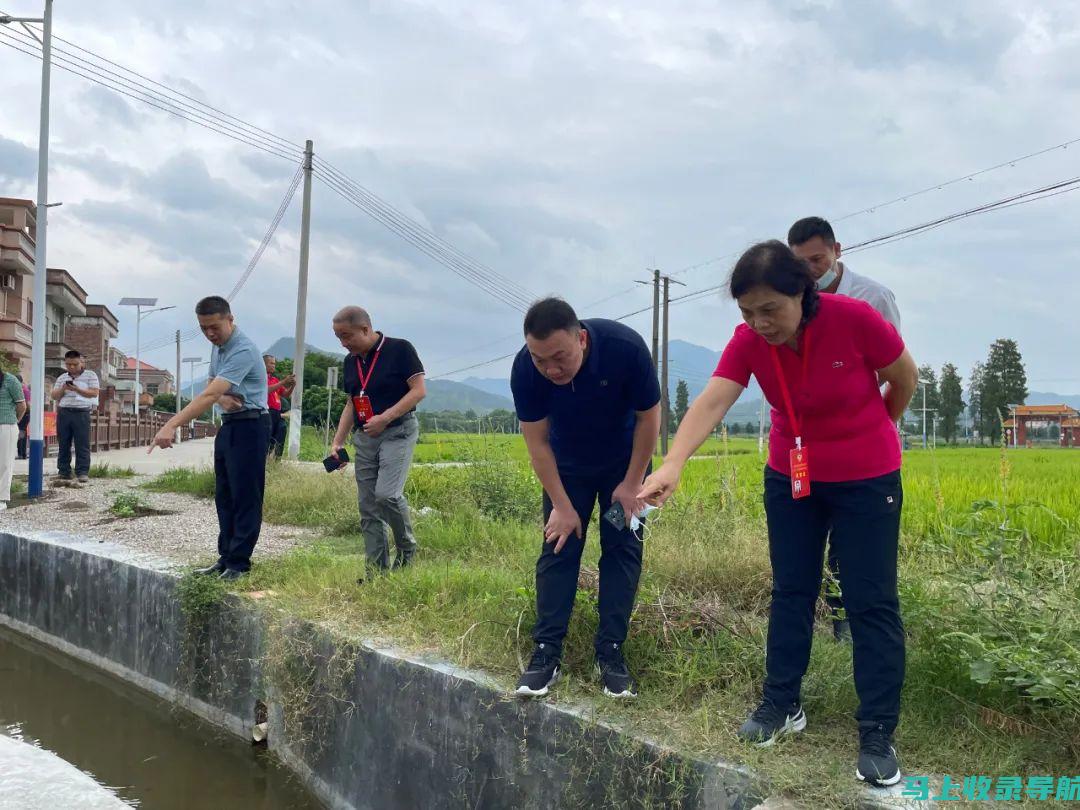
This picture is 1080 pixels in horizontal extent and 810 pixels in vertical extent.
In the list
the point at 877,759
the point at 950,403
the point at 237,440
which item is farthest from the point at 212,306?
the point at 950,403

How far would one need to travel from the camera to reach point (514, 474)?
7551 mm

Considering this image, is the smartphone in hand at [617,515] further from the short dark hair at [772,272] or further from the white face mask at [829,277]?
the white face mask at [829,277]

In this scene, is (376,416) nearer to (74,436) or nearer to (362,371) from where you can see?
(362,371)

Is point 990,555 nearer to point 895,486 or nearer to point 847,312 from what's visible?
point 895,486

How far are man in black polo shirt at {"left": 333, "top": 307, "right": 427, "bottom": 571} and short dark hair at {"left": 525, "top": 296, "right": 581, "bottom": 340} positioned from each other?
198cm

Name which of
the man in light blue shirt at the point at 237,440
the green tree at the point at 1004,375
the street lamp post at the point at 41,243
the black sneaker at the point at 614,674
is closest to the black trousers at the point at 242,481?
the man in light blue shirt at the point at 237,440

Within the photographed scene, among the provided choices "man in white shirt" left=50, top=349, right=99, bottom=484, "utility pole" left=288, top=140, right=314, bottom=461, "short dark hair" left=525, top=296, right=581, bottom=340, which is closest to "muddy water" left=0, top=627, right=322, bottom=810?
"short dark hair" left=525, top=296, right=581, bottom=340

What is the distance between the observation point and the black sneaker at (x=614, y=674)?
279cm

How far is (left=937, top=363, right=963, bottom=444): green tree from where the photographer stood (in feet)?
221

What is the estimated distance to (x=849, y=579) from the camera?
7.95 ft

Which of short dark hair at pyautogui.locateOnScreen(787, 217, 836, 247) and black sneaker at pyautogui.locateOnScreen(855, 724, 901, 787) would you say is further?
short dark hair at pyautogui.locateOnScreen(787, 217, 836, 247)

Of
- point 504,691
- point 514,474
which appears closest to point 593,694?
point 504,691

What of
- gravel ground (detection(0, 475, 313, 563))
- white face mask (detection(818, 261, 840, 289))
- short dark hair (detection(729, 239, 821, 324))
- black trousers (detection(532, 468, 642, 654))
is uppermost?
white face mask (detection(818, 261, 840, 289))

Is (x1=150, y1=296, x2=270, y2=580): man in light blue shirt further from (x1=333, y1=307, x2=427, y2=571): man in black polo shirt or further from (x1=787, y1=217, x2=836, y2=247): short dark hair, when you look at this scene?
(x1=787, y1=217, x2=836, y2=247): short dark hair
